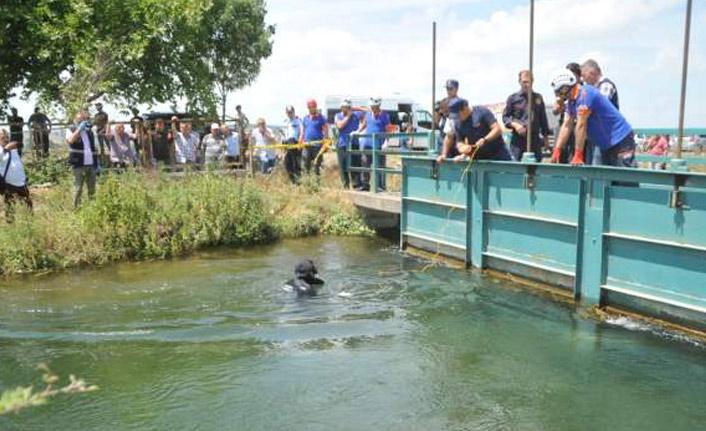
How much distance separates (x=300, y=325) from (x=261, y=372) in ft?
4.53

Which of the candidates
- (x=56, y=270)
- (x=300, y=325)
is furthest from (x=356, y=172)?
(x=300, y=325)

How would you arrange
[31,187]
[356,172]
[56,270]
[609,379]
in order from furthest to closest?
[356,172], [31,187], [56,270], [609,379]

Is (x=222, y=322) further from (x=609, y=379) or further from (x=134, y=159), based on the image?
(x=134, y=159)

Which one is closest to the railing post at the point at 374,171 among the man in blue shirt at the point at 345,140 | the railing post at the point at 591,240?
the man in blue shirt at the point at 345,140

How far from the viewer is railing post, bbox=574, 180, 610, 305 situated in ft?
24.8

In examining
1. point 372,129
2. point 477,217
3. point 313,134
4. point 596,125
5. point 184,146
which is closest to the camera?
point 596,125

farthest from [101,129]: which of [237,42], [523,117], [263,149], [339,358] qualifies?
[237,42]

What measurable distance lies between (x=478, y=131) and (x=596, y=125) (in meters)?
2.19

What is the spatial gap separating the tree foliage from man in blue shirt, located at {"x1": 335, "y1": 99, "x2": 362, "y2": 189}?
5818 millimetres

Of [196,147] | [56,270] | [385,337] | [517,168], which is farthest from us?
[196,147]

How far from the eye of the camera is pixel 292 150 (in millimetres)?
15727

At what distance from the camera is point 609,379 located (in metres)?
5.83

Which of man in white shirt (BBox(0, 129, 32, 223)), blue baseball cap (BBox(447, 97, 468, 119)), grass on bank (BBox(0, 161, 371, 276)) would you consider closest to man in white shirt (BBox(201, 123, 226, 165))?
grass on bank (BBox(0, 161, 371, 276))

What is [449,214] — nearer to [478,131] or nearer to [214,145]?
[478,131]
